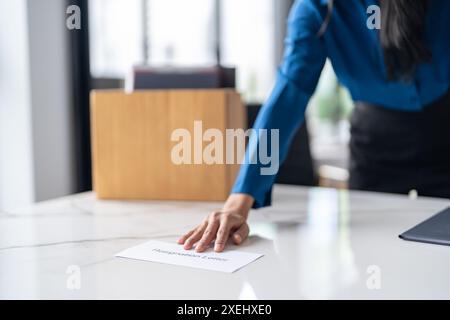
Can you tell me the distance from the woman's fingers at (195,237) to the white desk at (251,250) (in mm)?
83

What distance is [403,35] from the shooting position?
3.85 feet

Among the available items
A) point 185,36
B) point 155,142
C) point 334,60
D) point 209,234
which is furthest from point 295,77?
point 185,36

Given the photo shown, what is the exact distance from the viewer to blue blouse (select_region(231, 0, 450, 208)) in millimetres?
1252

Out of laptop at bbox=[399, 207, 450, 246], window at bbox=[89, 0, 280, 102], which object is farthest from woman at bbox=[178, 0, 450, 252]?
window at bbox=[89, 0, 280, 102]

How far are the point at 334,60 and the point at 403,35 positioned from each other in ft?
0.75

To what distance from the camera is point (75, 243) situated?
3.15ft

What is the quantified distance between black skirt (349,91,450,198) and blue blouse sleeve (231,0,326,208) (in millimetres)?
464

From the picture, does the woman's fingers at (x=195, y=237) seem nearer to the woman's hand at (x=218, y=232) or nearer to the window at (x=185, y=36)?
the woman's hand at (x=218, y=232)

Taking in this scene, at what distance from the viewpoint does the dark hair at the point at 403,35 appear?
1.17 m

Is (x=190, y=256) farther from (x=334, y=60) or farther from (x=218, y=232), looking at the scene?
(x=334, y=60)

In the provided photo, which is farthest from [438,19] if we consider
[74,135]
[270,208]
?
[74,135]

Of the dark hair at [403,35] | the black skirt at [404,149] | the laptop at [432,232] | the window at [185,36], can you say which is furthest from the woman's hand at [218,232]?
the window at [185,36]
